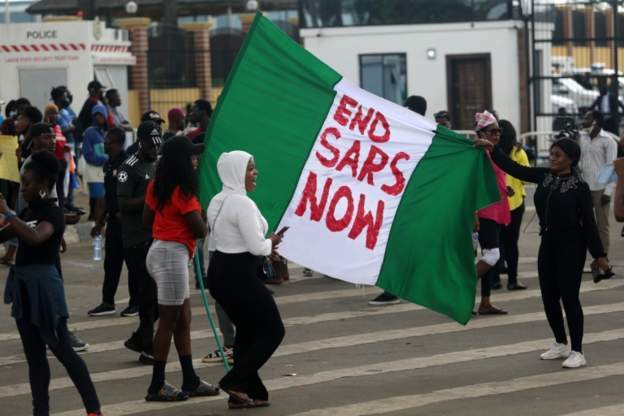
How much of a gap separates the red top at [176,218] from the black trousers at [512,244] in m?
5.90

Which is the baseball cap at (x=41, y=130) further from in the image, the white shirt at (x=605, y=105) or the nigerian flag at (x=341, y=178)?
the white shirt at (x=605, y=105)

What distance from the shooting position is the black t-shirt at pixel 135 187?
11891mm

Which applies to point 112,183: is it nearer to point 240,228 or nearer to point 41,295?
point 240,228

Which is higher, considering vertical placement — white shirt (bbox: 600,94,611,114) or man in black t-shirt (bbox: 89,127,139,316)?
white shirt (bbox: 600,94,611,114)

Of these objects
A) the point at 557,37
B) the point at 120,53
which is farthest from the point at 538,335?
the point at 557,37

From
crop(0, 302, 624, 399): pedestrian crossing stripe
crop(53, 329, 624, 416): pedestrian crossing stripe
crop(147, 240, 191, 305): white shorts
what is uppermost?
crop(147, 240, 191, 305): white shorts

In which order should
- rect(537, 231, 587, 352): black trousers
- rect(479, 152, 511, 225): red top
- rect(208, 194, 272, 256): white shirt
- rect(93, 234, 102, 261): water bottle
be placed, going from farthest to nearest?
rect(93, 234, 102, 261): water bottle < rect(479, 152, 511, 225): red top < rect(537, 231, 587, 352): black trousers < rect(208, 194, 272, 256): white shirt

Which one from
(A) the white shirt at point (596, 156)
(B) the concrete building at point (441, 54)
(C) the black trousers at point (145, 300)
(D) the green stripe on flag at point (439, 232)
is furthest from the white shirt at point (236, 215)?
(B) the concrete building at point (441, 54)

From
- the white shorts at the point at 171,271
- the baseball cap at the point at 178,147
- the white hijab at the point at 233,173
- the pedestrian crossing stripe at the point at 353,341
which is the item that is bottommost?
the pedestrian crossing stripe at the point at 353,341

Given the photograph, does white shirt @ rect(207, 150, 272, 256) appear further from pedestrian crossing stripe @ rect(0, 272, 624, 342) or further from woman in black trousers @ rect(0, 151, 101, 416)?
pedestrian crossing stripe @ rect(0, 272, 624, 342)

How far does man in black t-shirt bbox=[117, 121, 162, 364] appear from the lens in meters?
11.8

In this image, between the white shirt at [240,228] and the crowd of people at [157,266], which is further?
the white shirt at [240,228]

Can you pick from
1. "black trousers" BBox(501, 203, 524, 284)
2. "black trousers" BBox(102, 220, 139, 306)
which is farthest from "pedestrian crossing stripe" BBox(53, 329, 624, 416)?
"black trousers" BBox(102, 220, 139, 306)

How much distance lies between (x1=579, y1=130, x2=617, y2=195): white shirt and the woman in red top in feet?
25.1
